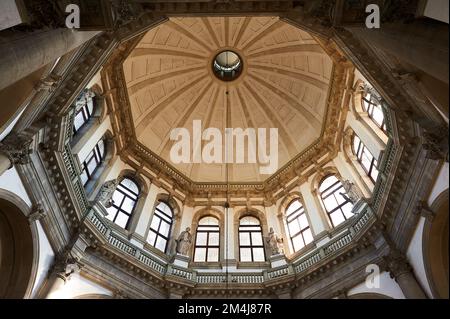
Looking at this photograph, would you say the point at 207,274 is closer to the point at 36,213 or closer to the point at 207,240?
the point at 207,240

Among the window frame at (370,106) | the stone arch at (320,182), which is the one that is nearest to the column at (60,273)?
the stone arch at (320,182)

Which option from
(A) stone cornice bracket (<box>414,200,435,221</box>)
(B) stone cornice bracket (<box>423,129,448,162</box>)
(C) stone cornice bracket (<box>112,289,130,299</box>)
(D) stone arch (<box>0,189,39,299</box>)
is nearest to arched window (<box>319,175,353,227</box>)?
(A) stone cornice bracket (<box>414,200,435,221</box>)

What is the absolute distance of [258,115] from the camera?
23.8 meters

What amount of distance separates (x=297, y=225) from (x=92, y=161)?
10796mm

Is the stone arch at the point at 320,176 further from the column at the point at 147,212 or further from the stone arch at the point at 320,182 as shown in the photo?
the column at the point at 147,212

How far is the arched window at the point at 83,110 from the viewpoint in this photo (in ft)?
42.0

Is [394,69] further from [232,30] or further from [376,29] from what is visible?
[232,30]

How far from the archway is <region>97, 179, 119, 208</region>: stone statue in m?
3.72

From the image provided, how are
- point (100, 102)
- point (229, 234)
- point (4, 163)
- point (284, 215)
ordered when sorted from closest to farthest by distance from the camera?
point (4, 163) < point (100, 102) < point (229, 234) < point (284, 215)

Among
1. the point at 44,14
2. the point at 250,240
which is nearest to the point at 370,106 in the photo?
the point at 250,240

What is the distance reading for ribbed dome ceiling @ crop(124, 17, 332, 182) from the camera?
20.2 m

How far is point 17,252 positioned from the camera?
10367mm

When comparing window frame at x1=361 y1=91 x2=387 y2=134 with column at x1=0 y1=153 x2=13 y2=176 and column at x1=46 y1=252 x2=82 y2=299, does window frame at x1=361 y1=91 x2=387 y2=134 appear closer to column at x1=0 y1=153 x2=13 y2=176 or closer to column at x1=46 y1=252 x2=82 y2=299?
column at x1=46 y1=252 x2=82 y2=299
